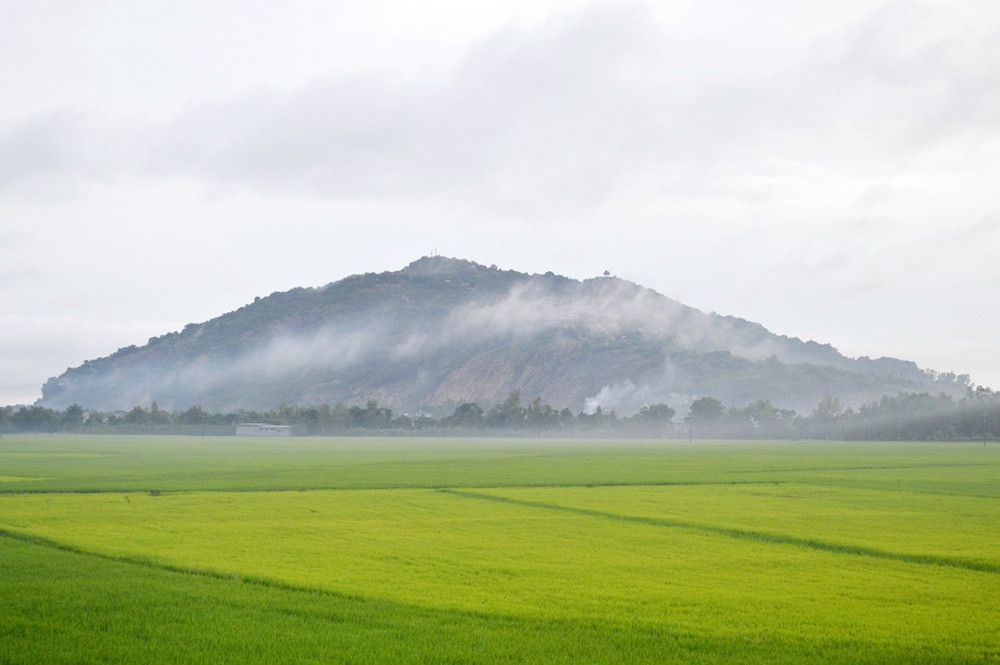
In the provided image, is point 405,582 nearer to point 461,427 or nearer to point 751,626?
point 751,626

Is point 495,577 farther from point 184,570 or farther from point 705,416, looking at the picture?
point 705,416

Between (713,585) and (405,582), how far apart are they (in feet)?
19.0

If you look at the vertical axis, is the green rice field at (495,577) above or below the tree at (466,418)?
below

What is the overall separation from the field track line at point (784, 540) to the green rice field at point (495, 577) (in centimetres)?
10

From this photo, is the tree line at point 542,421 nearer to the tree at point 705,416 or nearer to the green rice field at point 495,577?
the tree at point 705,416

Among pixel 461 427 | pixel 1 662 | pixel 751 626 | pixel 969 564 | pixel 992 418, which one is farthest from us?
pixel 461 427

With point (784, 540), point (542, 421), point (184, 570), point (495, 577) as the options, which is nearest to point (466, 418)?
point (542, 421)

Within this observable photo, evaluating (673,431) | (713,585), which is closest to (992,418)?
(673,431)

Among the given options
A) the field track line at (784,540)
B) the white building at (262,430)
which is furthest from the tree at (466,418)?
the field track line at (784,540)

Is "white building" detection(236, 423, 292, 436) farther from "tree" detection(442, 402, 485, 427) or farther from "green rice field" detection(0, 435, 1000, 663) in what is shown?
"green rice field" detection(0, 435, 1000, 663)

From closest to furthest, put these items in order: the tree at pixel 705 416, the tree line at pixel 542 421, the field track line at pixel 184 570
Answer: the field track line at pixel 184 570, the tree line at pixel 542 421, the tree at pixel 705 416

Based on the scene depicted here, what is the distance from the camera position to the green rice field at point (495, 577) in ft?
44.9

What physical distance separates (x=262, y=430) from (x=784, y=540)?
161 m

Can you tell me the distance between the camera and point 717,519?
30.8 metres
